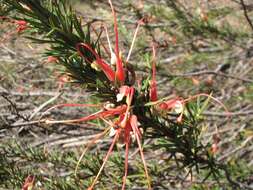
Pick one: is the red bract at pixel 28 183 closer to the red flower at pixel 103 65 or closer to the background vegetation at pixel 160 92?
the background vegetation at pixel 160 92

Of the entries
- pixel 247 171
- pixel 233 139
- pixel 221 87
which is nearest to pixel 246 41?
pixel 221 87

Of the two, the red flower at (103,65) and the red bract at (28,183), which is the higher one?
the red flower at (103,65)

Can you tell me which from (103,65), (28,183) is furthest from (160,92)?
(103,65)

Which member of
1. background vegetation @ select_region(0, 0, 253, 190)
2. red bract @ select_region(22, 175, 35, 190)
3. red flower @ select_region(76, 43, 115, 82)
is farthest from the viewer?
background vegetation @ select_region(0, 0, 253, 190)

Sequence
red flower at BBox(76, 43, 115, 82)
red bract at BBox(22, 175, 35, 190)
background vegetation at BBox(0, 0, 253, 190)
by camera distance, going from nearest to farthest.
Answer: red flower at BBox(76, 43, 115, 82), red bract at BBox(22, 175, 35, 190), background vegetation at BBox(0, 0, 253, 190)

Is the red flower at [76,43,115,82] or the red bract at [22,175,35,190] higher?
the red flower at [76,43,115,82]

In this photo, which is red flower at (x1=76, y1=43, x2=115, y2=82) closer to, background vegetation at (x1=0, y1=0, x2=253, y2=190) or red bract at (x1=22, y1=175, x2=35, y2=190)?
background vegetation at (x1=0, y1=0, x2=253, y2=190)

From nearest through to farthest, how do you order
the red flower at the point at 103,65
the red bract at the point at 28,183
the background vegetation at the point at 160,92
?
the red flower at the point at 103,65 < the red bract at the point at 28,183 < the background vegetation at the point at 160,92

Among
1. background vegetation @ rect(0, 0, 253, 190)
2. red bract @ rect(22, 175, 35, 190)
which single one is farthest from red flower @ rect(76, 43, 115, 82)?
red bract @ rect(22, 175, 35, 190)

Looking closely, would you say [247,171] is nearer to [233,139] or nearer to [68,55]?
[233,139]

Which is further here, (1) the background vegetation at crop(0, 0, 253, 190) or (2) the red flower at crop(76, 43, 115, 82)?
(1) the background vegetation at crop(0, 0, 253, 190)

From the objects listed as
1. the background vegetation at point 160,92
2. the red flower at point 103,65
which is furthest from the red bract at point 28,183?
the red flower at point 103,65

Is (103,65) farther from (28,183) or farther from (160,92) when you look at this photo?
(160,92)

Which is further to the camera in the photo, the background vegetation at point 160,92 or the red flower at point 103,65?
the background vegetation at point 160,92
